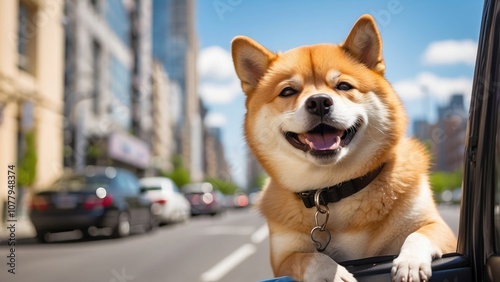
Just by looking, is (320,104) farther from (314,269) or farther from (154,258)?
(154,258)

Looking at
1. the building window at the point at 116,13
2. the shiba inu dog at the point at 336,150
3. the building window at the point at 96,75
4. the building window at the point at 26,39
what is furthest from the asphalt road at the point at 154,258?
the building window at the point at 96,75

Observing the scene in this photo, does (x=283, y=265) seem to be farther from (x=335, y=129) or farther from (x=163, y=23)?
(x=163, y=23)

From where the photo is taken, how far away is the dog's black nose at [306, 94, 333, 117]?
4.69 feet

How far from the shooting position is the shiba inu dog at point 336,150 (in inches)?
57.0

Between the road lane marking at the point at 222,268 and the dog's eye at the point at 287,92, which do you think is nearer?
the dog's eye at the point at 287,92

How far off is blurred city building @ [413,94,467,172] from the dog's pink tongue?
220mm

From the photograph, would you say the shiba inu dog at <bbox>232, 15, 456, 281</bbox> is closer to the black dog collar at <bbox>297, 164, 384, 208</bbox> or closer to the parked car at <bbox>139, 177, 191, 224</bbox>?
the black dog collar at <bbox>297, 164, 384, 208</bbox>

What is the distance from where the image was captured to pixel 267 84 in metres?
1.55

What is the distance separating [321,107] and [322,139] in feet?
0.25

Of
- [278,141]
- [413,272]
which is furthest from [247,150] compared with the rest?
[413,272]

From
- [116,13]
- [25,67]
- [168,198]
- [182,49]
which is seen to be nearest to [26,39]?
[25,67]

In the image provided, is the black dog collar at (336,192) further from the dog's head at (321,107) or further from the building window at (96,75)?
the building window at (96,75)

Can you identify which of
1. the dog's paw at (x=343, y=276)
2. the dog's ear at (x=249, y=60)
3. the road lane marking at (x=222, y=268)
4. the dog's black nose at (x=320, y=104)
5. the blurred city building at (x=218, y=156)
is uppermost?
the dog's ear at (x=249, y=60)

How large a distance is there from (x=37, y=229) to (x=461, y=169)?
3162 millimetres
